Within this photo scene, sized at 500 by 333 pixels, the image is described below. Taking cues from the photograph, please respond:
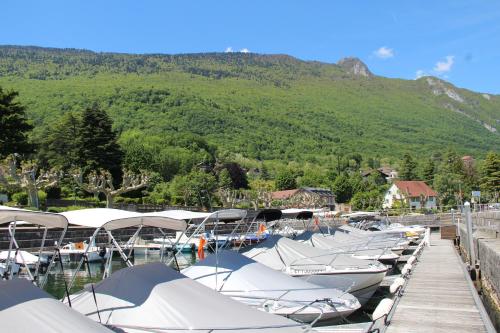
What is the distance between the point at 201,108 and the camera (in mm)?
192375

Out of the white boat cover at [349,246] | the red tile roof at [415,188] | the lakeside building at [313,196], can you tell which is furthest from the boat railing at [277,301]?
the red tile roof at [415,188]

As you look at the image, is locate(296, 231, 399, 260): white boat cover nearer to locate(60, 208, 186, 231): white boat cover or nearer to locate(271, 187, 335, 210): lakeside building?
locate(60, 208, 186, 231): white boat cover

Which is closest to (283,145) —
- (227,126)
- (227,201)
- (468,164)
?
(227,126)

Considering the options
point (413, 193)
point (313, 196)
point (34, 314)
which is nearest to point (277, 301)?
point (34, 314)

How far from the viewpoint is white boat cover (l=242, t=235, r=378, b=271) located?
17.4 meters

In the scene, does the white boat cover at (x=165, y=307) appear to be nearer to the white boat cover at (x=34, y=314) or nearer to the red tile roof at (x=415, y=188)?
the white boat cover at (x=34, y=314)

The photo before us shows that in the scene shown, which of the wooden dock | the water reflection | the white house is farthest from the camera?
the white house

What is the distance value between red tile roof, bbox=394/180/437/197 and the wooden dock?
111 m

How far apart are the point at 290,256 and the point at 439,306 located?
5504mm

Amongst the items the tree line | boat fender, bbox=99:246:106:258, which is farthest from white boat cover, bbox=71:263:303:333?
the tree line

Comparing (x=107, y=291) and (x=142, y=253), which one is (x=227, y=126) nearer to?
(x=142, y=253)

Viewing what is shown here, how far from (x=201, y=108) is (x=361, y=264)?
176269 millimetres

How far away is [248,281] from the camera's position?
13.2 metres

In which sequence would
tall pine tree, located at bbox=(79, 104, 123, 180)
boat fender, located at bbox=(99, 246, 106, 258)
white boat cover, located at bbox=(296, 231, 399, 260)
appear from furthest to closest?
tall pine tree, located at bbox=(79, 104, 123, 180) → boat fender, located at bbox=(99, 246, 106, 258) → white boat cover, located at bbox=(296, 231, 399, 260)
